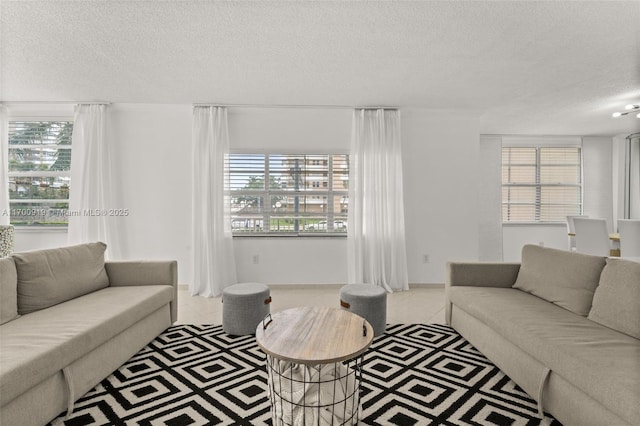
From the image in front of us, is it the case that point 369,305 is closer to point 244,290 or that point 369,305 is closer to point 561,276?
point 244,290

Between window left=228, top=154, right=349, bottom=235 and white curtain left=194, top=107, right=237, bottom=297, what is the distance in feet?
0.97

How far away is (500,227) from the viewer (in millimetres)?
5934

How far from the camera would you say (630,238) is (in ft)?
11.5

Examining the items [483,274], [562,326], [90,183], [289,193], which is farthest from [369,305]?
[90,183]

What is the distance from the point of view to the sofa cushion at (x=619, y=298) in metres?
1.78

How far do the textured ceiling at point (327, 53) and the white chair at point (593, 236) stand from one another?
1.54m

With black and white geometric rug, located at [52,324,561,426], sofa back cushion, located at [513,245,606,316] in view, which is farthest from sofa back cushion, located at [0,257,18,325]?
sofa back cushion, located at [513,245,606,316]

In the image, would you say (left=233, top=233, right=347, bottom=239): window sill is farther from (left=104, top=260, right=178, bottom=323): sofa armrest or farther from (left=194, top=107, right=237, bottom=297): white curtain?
(left=104, top=260, right=178, bottom=323): sofa armrest

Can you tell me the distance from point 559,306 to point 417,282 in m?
2.37

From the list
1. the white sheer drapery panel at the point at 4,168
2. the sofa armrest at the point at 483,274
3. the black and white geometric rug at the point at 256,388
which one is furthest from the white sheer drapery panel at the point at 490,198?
the white sheer drapery panel at the point at 4,168

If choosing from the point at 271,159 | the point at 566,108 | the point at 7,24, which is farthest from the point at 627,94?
the point at 7,24

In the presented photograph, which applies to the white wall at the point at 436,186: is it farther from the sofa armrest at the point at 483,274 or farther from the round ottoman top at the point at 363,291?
the round ottoman top at the point at 363,291

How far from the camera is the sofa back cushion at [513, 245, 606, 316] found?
6.95ft

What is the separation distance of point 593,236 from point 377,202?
2.58m
